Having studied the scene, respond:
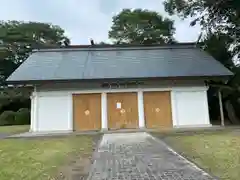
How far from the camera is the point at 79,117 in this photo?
17.5 metres

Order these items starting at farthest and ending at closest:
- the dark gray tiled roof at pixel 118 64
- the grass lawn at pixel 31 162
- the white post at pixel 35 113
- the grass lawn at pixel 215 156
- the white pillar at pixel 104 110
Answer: the dark gray tiled roof at pixel 118 64 → the white pillar at pixel 104 110 → the white post at pixel 35 113 → the grass lawn at pixel 31 162 → the grass lawn at pixel 215 156

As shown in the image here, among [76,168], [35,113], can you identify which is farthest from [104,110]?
[76,168]

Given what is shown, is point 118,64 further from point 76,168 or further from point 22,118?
point 22,118

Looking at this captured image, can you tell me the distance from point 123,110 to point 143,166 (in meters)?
11.0

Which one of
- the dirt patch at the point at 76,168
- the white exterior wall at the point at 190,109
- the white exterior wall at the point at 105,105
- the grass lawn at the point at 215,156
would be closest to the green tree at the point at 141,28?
the white exterior wall at the point at 105,105

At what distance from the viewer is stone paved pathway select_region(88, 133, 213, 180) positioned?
5738mm

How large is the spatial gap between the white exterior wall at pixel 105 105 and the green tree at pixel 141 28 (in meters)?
22.7

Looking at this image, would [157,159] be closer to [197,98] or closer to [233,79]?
[197,98]

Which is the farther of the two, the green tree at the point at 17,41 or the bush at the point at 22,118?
the green tree at the point at 17,41

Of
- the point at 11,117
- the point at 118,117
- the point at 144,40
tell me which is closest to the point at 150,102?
the point at 118,117

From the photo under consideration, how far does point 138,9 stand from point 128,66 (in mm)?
27028

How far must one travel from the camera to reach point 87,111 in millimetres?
17531

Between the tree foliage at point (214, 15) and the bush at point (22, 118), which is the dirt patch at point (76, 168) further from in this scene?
the bush at point (22, 118)

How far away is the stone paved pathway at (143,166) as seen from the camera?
18.8 feet
